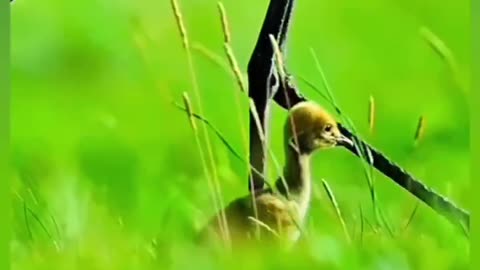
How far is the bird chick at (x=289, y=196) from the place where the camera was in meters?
1.53

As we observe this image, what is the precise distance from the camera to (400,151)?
59.9 inches

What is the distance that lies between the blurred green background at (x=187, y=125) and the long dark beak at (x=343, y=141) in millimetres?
13

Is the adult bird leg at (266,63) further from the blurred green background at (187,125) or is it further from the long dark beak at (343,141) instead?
the long dark beak at (343,141)

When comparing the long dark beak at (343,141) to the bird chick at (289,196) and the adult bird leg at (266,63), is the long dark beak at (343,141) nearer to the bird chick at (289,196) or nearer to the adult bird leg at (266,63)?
the bird chick at (289,196)

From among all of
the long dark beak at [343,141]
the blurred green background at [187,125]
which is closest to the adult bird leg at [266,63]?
the blurred green background at [187,125]

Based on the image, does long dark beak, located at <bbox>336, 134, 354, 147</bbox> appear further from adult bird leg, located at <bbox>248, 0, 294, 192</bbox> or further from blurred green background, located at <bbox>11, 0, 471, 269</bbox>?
adult bird leg, located at <bbox>248, 0, 294, 192</bbox>

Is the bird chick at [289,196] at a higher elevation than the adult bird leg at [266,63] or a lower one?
lower

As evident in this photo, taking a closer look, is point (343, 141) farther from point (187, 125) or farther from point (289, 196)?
point (187, 125)

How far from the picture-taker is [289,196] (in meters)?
1.53

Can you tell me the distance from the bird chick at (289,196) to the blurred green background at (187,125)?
18mm

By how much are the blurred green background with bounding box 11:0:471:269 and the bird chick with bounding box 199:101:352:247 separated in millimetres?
18

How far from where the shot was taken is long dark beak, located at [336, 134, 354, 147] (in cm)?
153

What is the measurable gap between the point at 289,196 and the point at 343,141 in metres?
0.12

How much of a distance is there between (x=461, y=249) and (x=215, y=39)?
520mm
